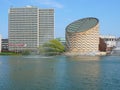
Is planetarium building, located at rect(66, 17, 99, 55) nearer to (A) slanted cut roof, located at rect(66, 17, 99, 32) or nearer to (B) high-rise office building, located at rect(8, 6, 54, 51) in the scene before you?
(A) slanted cut roof, located at rect(66, 17, 99, 32)

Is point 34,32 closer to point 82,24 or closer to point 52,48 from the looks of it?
point 52,48

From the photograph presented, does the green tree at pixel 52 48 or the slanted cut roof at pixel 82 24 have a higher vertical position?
the slanted cut roof at pixel 82 24

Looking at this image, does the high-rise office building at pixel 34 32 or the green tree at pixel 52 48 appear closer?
the green tree at pixel 52 48

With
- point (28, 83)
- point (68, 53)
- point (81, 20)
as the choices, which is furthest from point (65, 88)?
point (81, 20)

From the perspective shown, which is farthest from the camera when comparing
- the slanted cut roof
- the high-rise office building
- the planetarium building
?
the high-rise office building

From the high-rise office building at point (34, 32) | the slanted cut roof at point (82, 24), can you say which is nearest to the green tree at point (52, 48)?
the slanted cut roof at point (82, 24)

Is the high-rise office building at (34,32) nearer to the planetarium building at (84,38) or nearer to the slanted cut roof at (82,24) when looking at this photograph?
the slanted cut roof at (82,24)

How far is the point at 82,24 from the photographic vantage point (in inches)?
5920

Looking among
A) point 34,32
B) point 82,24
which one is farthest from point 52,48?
point 34,32

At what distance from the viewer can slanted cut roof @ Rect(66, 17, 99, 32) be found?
147000 millimetres

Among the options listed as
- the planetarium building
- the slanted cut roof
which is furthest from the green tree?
the slanted cut roof

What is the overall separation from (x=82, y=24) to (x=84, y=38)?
25.6 ft

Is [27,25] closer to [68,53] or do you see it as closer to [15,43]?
[15,43]

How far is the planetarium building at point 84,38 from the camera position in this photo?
14525cm
